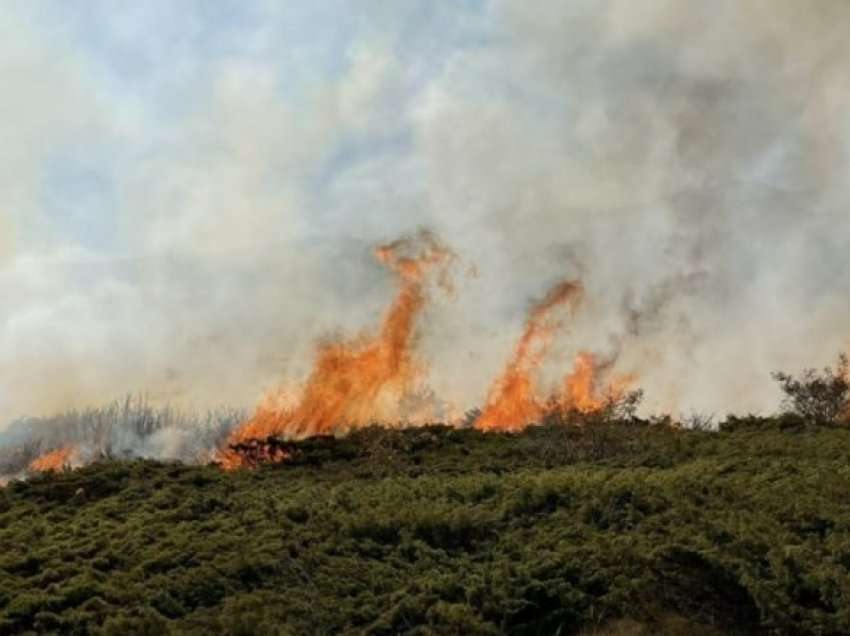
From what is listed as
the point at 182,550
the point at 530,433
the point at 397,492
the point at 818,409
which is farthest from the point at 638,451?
the point at 818,409

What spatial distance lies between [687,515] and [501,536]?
2.58 m

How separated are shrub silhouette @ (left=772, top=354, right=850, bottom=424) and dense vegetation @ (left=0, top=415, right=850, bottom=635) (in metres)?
15.6

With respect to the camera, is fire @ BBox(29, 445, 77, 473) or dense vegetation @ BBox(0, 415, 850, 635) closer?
dense vegetation @ BBox(0, 415, 850, 635)

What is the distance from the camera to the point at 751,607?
10148 mm

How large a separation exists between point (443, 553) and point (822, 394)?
25.3 meters

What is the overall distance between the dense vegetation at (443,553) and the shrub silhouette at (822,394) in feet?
51.1

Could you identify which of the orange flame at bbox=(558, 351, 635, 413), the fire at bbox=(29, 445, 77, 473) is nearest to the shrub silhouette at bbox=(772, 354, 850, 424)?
the orange flame at bbox=(558, 351, 635, 413)

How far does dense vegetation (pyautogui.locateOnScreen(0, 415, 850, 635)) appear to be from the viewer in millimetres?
9695

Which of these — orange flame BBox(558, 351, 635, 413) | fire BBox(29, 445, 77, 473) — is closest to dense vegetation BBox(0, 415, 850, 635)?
orange flame BBox(558, 351, 635, 413)

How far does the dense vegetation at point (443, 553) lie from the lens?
970 cm

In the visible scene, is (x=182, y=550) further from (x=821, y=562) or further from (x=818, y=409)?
(x=818, y=409)

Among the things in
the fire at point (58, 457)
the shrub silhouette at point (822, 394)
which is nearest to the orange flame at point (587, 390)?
the shrub silhouette at point (822, 394)

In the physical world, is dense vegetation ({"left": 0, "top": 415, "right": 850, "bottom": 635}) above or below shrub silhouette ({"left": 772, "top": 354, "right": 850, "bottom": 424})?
below

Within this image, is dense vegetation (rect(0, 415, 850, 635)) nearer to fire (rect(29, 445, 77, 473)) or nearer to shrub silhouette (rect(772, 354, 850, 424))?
shrub silhouette (rect(772, 354, 850, 424))
